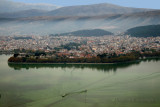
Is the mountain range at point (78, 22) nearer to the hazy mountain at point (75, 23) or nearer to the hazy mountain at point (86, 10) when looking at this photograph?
the hazy mountain at point (75, 23)

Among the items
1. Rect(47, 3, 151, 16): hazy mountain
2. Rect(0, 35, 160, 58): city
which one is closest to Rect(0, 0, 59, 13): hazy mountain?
Rect(47, 3, 151, 16): hazy mountain

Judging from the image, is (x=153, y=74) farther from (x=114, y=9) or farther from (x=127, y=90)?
(x=114, y=9)

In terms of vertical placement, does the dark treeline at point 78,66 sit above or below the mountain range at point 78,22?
below

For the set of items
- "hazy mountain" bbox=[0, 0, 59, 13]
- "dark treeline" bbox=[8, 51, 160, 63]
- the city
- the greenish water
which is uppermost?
"hazy mountain" bbox=[0, 0, 59, 13]

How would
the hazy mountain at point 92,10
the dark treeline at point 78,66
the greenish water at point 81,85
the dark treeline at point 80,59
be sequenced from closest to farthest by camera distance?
the greenish water at point 81,85 → the dark treeline at point 78,66 → the dark treeline at point 80,59 → the hazy mountain at point 92,10

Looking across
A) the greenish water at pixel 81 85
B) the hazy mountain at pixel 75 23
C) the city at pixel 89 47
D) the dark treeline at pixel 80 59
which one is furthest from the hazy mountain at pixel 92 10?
the greenish water at pixel 81 85

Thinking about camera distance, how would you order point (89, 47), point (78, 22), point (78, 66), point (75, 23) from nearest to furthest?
point (78, 66), point (89, 47), point (75, 23), point (78, 22)

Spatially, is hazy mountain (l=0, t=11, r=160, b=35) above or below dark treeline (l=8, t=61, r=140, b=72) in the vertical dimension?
above

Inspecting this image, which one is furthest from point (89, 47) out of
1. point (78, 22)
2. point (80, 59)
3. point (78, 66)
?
point (78, 22)

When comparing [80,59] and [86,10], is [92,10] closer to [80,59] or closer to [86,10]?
[86,10]

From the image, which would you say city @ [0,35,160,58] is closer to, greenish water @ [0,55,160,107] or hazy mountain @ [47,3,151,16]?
greenish water @ [0,55,160,107]
